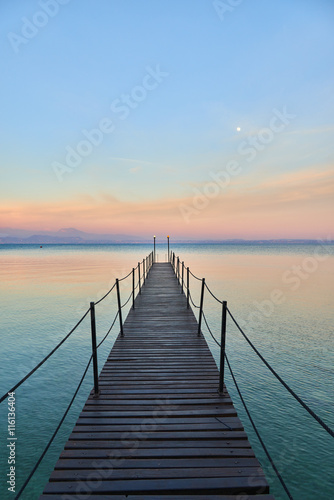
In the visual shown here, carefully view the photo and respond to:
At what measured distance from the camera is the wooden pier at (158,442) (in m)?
2.81

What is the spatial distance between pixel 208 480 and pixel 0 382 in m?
7.58

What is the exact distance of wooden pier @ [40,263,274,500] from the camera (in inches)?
111

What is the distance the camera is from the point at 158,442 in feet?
11.3

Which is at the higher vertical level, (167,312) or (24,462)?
(167,312)

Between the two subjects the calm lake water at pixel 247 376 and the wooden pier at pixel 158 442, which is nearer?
the wooden pier at pixel 158 442

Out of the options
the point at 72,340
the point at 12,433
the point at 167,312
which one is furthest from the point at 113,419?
the point at 72,340

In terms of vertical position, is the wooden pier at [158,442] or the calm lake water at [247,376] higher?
the wooden pier at [158,442]

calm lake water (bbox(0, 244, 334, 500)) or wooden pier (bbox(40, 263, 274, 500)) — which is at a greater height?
wooden pier (bbox(40, 263, 274, 500))

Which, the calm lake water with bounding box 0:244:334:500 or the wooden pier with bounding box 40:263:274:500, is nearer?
the wooden pier with bounding box 40:263:274:500

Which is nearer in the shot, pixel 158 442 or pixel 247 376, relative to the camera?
pixel 158 442

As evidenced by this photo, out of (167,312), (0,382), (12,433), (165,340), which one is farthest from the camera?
(167,312)

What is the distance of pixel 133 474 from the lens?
2.98 meters

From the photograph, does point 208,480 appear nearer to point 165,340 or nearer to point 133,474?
point 133,474

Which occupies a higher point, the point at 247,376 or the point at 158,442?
the point at 158,442
